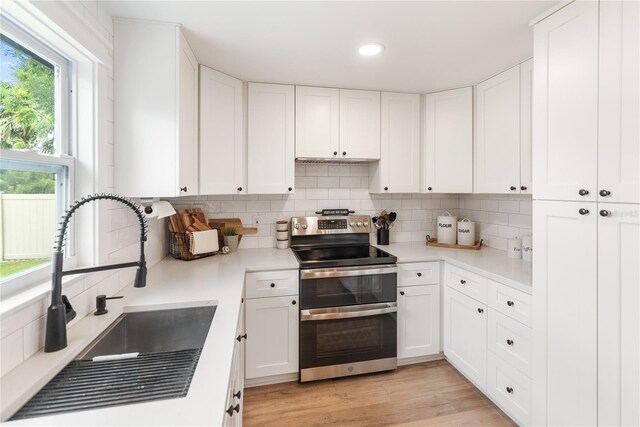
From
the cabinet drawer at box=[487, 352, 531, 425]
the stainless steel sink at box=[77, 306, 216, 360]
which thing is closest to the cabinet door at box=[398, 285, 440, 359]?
the cabinet drawer at box=[487, 352, 531, 425]

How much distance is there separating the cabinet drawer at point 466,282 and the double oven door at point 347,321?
43 centimetres

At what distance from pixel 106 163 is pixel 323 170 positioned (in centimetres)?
176

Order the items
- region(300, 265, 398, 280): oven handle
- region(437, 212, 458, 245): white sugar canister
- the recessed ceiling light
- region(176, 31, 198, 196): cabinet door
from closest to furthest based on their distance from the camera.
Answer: region(176, 31, 198, 196): cabinet door < the recessed ceiling light < region(300, 265, 398, 280): oven handle < region(437, 212, 458, 245): white sugar canister

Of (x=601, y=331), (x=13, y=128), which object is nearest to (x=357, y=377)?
(x=601, y=331)

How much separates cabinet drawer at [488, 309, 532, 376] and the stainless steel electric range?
67cm

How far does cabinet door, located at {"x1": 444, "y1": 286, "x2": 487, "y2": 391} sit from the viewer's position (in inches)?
81.9

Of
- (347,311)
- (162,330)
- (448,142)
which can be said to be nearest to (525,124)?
(448,142)

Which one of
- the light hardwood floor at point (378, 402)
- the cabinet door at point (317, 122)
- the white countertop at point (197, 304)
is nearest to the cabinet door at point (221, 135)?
the cabinet door at point (317, 122)

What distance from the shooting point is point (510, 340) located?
6.05 ft

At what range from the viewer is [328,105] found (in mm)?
2551

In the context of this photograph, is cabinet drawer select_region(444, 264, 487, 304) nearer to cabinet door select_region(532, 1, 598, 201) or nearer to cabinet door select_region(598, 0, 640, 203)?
cabinet door select_region(532, 1, 598, 201)

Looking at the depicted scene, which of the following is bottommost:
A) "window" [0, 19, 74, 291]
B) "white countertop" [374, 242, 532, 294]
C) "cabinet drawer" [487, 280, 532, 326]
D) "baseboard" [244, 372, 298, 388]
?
"baseboard" [244, 372, 298, 388]

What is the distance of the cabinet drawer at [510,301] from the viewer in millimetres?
1728

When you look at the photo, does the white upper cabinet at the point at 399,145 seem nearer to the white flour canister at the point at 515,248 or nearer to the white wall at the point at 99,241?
the white flour canister at the point at 515,248
